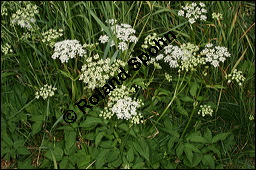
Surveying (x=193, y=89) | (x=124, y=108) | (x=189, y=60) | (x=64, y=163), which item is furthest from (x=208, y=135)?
(x=64, y=163)

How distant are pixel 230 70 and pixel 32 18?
96.0 inches

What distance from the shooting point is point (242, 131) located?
15.1 ft

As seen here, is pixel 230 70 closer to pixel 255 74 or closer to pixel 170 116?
pixel 255 74

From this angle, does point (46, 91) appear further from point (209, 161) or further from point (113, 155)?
point (209, 161)

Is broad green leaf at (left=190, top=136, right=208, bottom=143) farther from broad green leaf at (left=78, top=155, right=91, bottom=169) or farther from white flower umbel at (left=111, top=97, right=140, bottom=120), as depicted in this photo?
broad green leaf at (left=78, top=155, right=91, bottom=169)

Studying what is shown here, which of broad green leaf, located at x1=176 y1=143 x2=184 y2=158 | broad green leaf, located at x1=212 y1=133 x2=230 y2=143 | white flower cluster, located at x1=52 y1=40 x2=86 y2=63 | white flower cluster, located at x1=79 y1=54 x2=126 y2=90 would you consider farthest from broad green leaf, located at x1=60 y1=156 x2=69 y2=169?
broad green leaf, located at x1=212 y1=133 x2=230 y2=143

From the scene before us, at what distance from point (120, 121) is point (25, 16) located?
1515mm

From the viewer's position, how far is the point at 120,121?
416 centimetres

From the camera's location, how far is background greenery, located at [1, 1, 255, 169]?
4199 millimetres

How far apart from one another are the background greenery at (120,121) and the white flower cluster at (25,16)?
15cm

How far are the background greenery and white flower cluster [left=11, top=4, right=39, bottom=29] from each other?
0.15 meters

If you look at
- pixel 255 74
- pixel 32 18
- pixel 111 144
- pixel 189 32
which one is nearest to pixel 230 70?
pixel 255 74

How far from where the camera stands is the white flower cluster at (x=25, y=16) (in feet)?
13.8

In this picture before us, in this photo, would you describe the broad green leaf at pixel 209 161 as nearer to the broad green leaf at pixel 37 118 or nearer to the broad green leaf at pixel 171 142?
the broad green leaf at pixel 171 142
